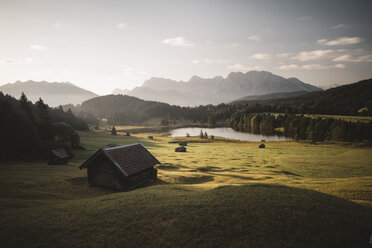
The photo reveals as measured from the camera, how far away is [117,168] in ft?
78.8

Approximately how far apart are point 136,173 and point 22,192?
1217 centimetres

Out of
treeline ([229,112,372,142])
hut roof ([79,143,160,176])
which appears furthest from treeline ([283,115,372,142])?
hut roof ([79,143,160,176])

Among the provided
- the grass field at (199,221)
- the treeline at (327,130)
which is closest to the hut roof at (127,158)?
the grass field at (199,221)

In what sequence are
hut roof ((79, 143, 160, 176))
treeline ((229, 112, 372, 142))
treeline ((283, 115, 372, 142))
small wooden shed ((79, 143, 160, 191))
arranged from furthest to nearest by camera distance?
treeline ((229, 112, 372, 142)) < treeline ((283, 115, 372, 142)) < hut roof ((79, 143, 160, 176)) < small wooden shed ((79, 143, 160, 191))

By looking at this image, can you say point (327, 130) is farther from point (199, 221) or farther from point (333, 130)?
point (199, 221)

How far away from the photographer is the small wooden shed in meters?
24.4

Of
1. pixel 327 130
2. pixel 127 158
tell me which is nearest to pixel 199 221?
pixel 127 158

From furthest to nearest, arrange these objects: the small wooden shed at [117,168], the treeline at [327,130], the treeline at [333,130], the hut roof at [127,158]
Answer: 1. the treeline at [327,130]
2. the treeline at [333,130]
3. the hut roof at [127,158]
4. the small wooden shed at [117,168]

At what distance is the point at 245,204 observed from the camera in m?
13.1

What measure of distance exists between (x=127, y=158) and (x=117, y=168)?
2.50 metres

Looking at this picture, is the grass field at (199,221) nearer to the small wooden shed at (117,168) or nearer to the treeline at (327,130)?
the small wooden shed at (117,168)

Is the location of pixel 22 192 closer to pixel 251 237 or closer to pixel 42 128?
pixel 251 237

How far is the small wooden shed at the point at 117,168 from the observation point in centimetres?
2438

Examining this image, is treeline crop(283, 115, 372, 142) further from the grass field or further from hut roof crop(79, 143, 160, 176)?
hut roof crop(79, 143, 160, 176)
